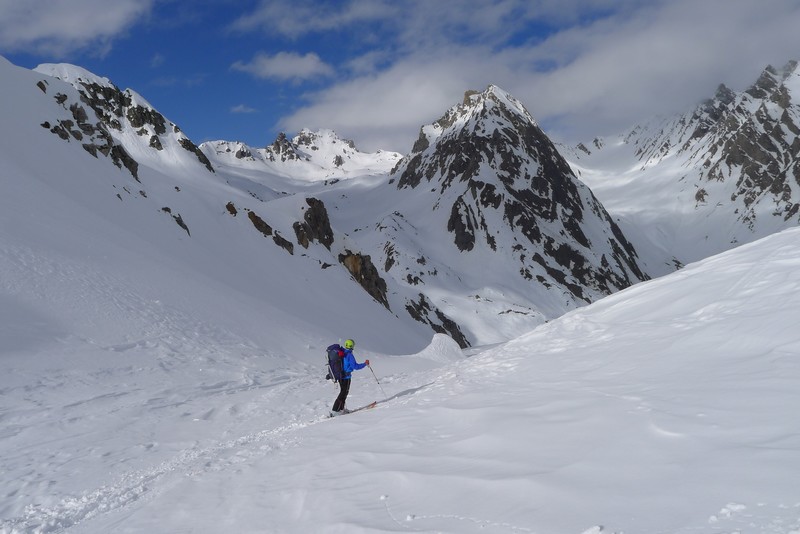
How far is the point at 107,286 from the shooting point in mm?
19484

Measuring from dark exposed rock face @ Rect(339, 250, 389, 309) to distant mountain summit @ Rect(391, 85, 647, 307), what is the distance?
64731mm

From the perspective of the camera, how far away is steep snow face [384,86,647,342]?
361 feet

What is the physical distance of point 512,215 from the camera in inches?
4867

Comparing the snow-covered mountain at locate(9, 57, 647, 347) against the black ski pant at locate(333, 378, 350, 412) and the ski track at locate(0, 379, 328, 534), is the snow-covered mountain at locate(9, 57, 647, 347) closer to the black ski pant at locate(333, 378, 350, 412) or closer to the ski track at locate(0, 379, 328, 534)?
the black ski pant at locate(333, 378, 350, 412)

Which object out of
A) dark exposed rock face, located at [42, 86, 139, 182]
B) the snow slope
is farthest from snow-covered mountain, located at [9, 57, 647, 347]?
the snow slope

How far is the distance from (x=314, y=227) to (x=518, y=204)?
8961 centimetres

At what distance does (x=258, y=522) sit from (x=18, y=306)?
1501 cm

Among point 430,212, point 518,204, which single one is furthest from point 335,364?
point 518,204

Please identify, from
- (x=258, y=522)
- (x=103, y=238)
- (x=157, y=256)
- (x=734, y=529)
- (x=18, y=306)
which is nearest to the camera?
(x=734, y=529)

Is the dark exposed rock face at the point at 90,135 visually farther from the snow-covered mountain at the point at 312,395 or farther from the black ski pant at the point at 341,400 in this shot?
the black ski pant at the point at 341,400

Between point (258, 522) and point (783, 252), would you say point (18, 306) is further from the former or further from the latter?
point (783, 252)

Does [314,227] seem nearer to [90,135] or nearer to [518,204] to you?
[90,135]

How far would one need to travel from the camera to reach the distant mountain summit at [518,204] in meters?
116

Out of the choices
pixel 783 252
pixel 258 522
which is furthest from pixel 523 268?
pixel 258 522
